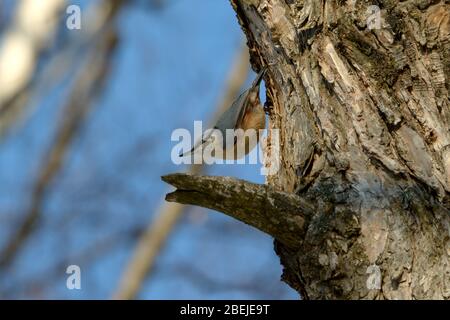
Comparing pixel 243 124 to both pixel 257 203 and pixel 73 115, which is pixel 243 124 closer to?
pixel 257 203

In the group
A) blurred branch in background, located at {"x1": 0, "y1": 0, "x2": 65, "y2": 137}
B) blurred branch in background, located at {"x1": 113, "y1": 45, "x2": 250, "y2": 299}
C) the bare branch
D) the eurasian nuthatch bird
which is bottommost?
the bare branch

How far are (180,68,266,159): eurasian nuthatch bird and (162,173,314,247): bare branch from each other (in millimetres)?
769

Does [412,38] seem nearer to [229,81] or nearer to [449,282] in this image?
[449,282]

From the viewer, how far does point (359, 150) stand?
5.67 ft

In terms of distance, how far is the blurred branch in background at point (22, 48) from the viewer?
4.32m

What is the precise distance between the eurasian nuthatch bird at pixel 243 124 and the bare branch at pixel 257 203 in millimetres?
769

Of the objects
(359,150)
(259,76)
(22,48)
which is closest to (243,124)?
(259,76)

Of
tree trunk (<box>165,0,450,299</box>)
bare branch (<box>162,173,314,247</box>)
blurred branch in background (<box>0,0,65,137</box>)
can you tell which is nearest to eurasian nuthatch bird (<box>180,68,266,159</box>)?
tree trunk (<box>165,0,450,299</box>)

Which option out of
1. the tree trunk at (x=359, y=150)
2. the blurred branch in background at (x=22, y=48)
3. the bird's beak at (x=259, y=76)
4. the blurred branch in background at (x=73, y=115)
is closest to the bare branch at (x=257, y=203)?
the tree trunk at (x=359, y=150)

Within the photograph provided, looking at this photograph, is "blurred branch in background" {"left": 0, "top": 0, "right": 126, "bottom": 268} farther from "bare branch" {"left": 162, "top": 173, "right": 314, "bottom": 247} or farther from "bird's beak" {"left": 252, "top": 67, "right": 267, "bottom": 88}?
"bare branch" {"left": 162, "top": 173, "right": 314, "bottom": 247}

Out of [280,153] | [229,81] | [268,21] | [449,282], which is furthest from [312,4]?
[229,81]

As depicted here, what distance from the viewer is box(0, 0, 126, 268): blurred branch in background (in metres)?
5.00

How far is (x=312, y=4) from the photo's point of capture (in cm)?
194
